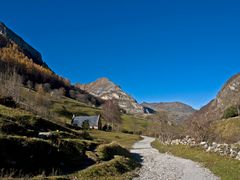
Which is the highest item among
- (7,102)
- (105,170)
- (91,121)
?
(91,121)

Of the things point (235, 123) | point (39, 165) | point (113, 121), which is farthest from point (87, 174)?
point (113, 121)

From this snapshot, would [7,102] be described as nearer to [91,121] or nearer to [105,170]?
[105,170]

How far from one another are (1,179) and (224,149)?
109 ft

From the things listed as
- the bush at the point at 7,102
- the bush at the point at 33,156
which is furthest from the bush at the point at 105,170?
the bush at the point at 7,102

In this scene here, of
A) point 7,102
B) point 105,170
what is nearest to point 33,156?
point 105,170

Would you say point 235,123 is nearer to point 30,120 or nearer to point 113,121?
point 30,120

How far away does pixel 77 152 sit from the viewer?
31.0 meters

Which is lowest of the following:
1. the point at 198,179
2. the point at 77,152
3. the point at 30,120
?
the point at 198,179

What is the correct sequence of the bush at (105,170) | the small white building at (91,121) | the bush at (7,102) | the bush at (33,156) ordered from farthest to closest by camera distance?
1. the small white building at (91,121)
2. the bush at (7,102)
3. the bush at (105,170)
4. the bush at (33,156)

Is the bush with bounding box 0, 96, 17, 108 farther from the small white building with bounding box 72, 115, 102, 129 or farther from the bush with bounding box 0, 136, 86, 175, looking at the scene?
the small white building with bounding box 72, 115, 102, 129

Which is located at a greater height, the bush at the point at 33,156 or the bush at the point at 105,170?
the bush at the point at 33,156

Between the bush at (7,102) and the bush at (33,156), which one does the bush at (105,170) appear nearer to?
the bush at (33,156)

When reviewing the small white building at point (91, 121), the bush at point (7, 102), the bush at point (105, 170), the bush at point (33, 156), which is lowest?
the bush at point (105, 170)

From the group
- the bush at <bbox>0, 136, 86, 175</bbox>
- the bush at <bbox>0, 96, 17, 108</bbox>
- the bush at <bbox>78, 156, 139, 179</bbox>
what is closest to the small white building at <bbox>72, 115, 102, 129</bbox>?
the bush at <bbox>0, 96, 17, 108</bbox>
